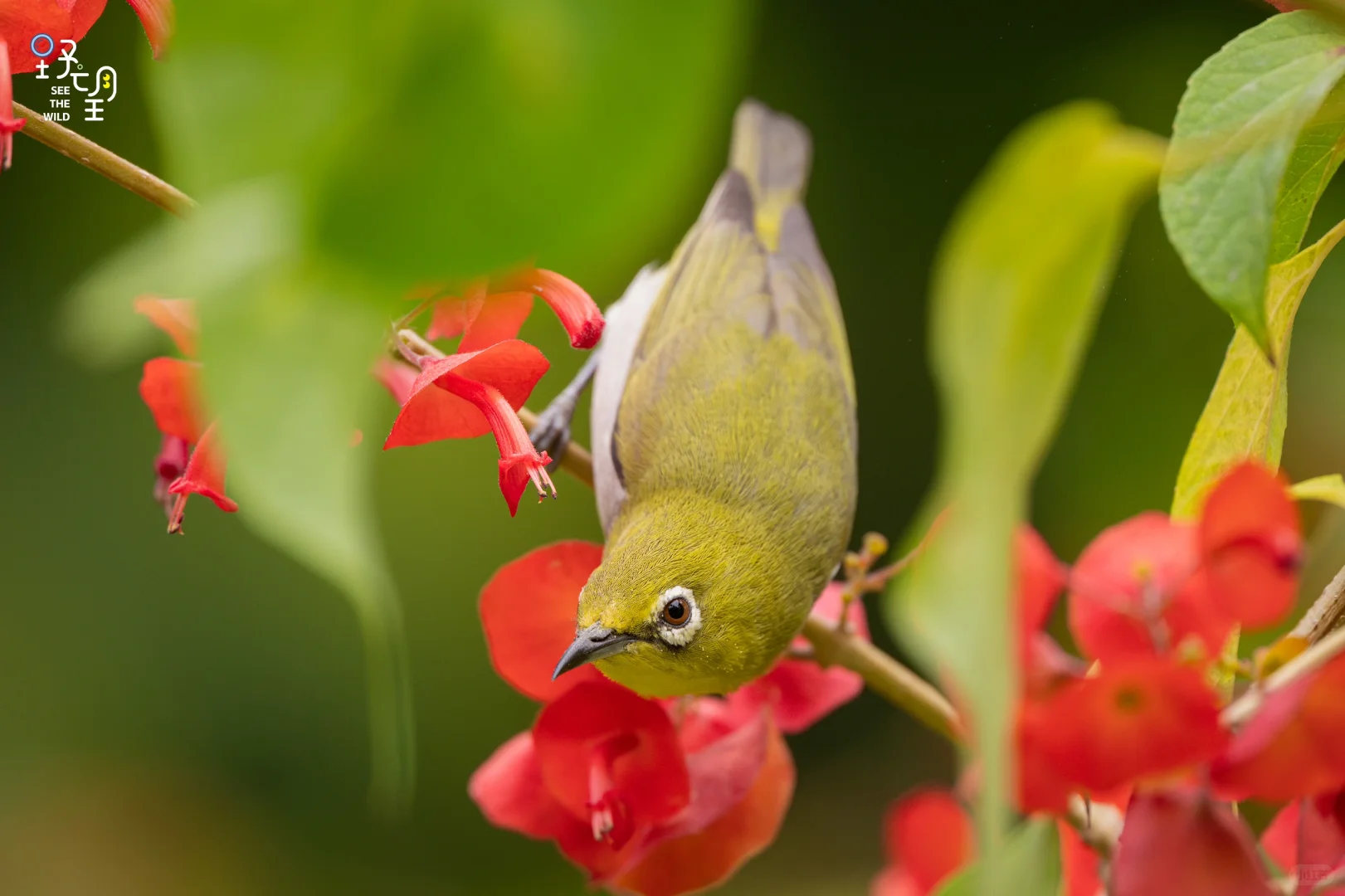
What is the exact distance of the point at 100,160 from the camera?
71 cm

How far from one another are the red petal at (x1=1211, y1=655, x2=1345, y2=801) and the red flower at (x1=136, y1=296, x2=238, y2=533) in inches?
20.9

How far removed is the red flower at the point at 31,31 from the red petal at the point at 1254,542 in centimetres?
56

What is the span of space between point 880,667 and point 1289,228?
391 mm

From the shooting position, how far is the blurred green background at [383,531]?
115 inches

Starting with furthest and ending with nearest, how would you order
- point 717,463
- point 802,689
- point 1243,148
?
point 717,463 → point 802,689 → point 1243,148

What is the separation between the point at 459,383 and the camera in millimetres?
695

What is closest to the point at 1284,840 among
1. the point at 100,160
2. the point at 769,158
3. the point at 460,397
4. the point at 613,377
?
the point at 460,397

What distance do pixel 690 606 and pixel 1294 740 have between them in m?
0.74

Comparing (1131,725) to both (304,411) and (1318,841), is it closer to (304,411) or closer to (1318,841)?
(1318,841)

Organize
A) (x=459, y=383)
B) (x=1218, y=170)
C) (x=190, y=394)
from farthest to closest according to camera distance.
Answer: (x=190, y=394), (x=459, y=383), (x=1218, y=170)

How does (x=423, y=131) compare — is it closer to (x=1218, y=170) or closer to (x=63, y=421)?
(x=1218, y=170)

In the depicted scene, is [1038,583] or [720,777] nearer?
[1038,583]

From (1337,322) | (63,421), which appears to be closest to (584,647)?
(1337,322)

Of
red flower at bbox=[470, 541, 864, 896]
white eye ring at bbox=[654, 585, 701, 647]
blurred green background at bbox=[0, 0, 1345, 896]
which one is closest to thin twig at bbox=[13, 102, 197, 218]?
red flower at bbox=[470, 541, 864, 896]
